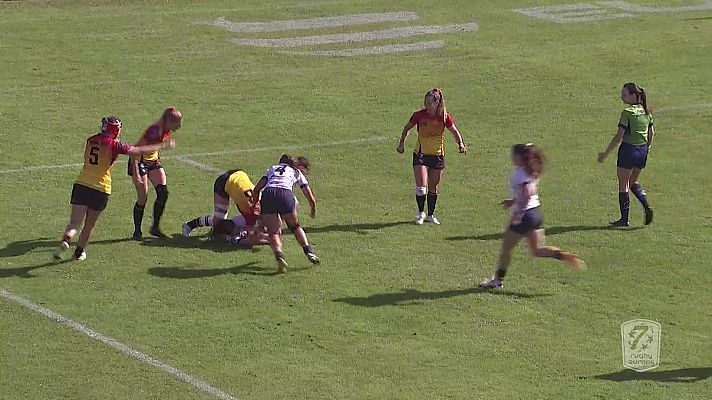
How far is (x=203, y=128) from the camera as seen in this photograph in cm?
2683

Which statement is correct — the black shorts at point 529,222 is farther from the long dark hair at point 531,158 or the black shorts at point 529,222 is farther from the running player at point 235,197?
the running player at point 235,197

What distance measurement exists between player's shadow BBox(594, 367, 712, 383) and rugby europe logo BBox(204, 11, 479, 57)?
1980cm

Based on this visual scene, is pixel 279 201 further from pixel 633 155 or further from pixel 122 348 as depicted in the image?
pixel 633 155

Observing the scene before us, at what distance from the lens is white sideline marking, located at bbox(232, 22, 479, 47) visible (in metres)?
34.1

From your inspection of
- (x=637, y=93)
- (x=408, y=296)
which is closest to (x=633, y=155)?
(x=637, y=93)

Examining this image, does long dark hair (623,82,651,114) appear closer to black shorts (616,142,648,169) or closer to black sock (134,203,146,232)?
black shorts (616,142,648,169)

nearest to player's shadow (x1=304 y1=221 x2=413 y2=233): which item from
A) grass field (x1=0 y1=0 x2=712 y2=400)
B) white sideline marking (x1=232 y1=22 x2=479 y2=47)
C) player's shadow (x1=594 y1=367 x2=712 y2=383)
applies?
grass field (x1=0 y1=0 x2=712 y2=400)

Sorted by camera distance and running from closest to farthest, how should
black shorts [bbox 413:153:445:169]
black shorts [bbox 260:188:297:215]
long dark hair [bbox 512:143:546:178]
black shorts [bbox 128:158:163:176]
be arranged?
long dark hair [bbox 512:143:546:178], black shorts [bbox 260:188:297:215], black shorts [bbox 128:158:163:176], black shorts [bbox 413:153:445:169]

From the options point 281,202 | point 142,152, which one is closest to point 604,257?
point 281,202

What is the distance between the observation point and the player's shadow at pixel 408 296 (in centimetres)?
1675

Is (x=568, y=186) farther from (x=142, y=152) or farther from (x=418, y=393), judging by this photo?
(x=418, y=393)

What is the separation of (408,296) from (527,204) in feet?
6.48

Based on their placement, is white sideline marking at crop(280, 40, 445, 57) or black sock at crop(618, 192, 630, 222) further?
white sideline marking at crop(280, 40, 445, 57)

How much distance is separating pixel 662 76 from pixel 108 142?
716 inches
